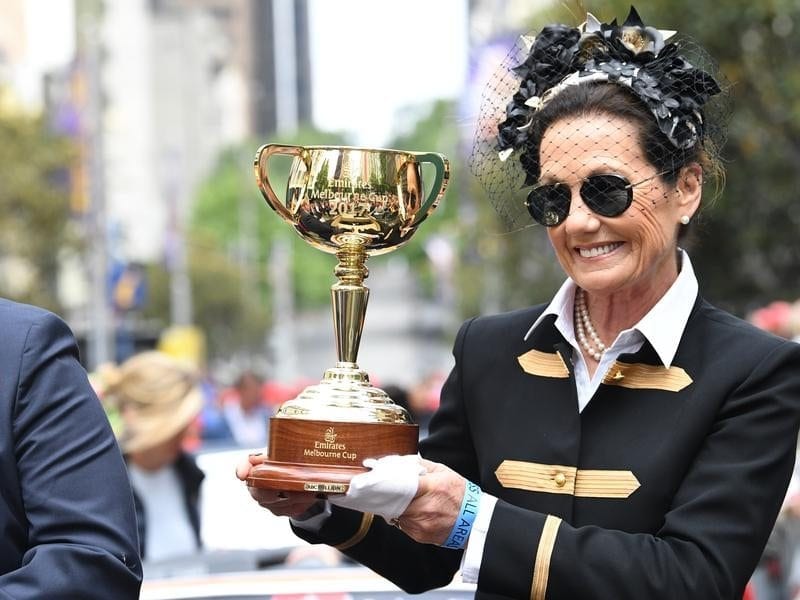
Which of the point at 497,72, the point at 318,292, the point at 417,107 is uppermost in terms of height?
the point at 497,72

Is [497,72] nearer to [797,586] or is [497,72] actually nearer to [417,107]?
[797,586]

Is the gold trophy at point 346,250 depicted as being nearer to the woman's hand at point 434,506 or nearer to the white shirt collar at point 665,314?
the woman's hand at point 434,506

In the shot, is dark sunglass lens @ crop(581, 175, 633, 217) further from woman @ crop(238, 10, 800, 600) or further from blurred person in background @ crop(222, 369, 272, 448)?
blurred person in background @ crop(222, 369, 272, 448)

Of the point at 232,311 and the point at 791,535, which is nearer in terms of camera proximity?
the point at 791,535

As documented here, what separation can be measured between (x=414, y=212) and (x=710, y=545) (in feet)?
3.12

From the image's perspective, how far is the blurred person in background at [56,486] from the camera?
2.71m

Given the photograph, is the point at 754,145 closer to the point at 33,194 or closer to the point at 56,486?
the point at 56,486

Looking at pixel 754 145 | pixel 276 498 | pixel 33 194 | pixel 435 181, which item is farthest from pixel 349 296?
pixel 33 194

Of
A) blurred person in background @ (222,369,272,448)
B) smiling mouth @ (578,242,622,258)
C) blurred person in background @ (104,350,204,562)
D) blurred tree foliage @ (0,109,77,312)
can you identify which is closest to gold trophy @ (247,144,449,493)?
smiling mouth @ (578,242,622,258)

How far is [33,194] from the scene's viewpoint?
36188 millimetres

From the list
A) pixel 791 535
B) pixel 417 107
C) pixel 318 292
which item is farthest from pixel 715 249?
pixel 318 292

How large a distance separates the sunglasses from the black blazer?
0.99ft

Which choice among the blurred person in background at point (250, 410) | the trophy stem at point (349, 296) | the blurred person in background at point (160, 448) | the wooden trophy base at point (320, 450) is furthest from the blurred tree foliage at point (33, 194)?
the wooden trophy base at point (320, 450)

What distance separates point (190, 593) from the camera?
12.9ft
